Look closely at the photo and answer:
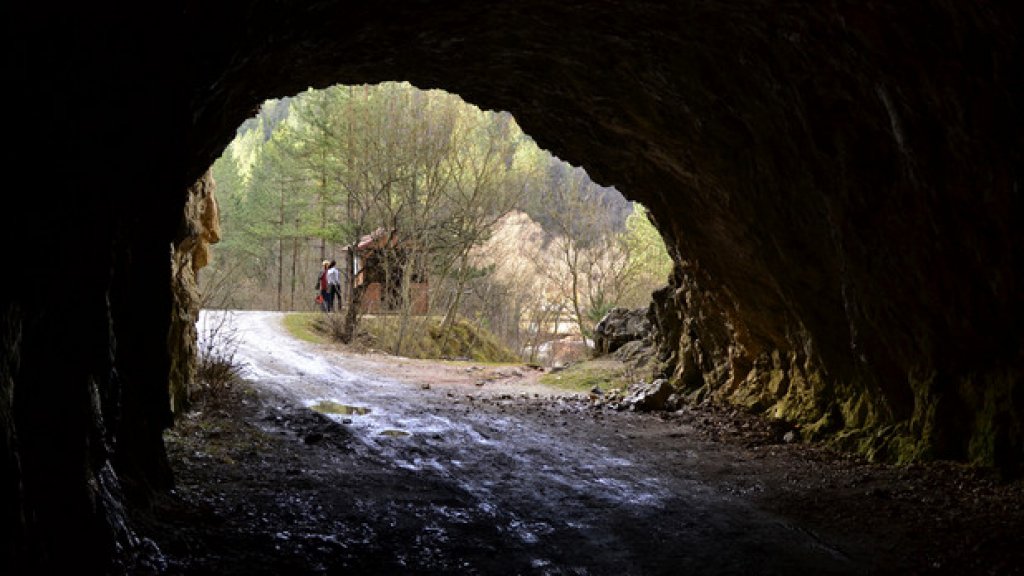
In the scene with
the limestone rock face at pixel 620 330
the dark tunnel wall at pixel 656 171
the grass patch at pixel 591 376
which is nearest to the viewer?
the dark tunnel wall at pixel 656 171

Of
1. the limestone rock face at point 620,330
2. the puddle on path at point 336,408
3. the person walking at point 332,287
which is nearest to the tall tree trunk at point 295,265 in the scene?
the person walking at point 332,287

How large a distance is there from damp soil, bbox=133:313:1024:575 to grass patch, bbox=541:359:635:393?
3.95 m

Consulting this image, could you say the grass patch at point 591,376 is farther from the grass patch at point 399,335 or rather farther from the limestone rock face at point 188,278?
the limestone rock face at point 188,278

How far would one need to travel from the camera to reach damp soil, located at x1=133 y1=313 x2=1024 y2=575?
167 inches

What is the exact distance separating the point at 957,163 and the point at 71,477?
5576 millimetres

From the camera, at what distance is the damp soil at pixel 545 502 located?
4.23 meters

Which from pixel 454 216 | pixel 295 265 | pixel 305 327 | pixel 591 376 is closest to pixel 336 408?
pixel 591 376

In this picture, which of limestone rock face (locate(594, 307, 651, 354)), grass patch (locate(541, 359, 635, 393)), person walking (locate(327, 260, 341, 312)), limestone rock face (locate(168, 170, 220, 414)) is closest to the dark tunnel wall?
limestone rock face (locate(168, 170, 220, 414))

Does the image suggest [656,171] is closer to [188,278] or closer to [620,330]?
[188,278]

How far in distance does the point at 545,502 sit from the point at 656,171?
5.28 m

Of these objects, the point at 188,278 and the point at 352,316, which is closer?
the point at 188,278

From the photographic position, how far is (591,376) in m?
14.6

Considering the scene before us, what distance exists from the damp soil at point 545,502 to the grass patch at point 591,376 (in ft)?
12.9

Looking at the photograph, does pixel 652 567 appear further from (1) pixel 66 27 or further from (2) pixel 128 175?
(1) pixel 66 27
